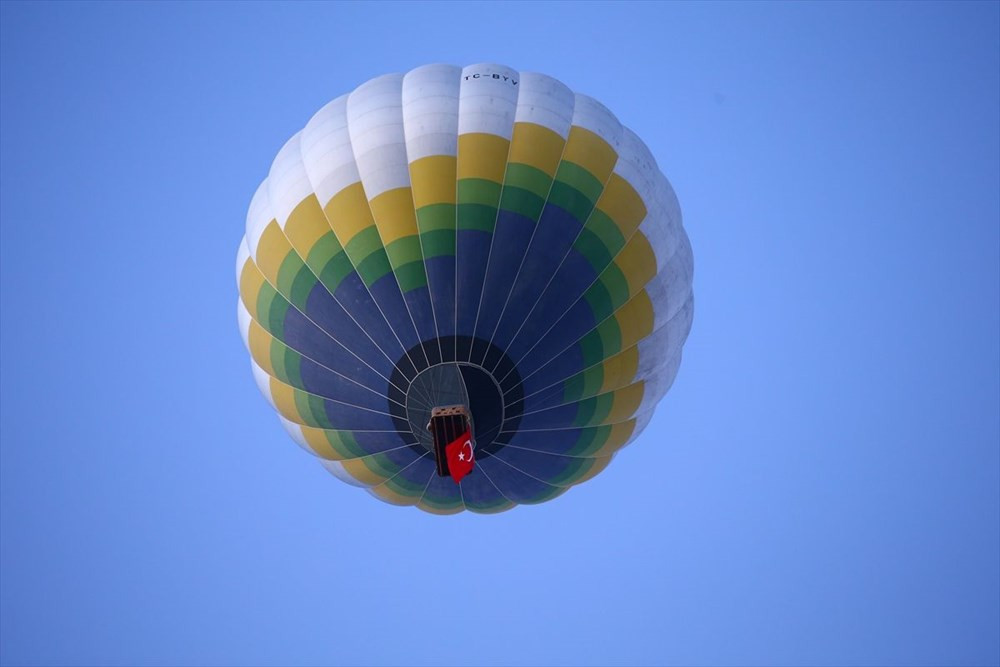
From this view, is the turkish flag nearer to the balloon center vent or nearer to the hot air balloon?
the hot air balloon

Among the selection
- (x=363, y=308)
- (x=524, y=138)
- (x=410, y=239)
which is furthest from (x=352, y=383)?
(x=524, y=138)

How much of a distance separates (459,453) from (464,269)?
9.81 ft

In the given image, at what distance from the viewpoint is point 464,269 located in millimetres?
19047

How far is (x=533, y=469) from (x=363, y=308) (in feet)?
15.3

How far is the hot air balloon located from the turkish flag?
0.03 metres

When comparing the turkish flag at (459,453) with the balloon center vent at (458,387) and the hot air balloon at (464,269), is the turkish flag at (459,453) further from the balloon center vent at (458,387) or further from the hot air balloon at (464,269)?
the balloon center vent at (458,387)

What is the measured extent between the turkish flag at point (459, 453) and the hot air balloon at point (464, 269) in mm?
32

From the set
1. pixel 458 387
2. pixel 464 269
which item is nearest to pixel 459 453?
pixel 458 387

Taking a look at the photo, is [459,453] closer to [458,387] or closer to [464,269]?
[458,387]

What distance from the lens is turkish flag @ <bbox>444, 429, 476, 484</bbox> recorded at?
63.5 ft

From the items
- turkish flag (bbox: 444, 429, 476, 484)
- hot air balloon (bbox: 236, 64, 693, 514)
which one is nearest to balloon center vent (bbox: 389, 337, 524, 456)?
hot air balloon (bbox: 236, 64, 693, 514)

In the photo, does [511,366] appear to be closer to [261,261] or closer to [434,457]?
[434,457]

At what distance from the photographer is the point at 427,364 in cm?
1931

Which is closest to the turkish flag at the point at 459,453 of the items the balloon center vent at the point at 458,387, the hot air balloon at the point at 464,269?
the hot air balloon at the point at 464,269
